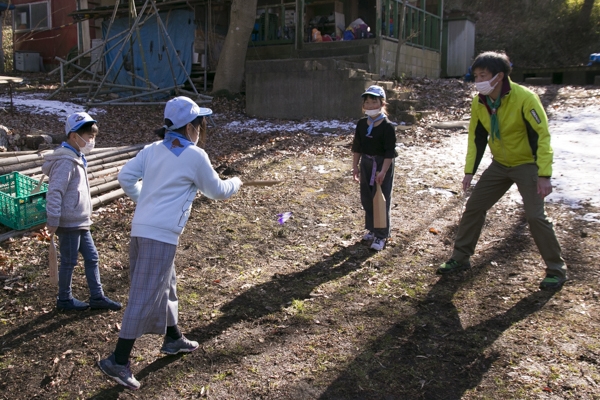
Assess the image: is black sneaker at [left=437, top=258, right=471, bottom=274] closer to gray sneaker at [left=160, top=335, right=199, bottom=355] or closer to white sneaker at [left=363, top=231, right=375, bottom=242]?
white sneaker at [left=363, top=231, right=375, bottom=242]

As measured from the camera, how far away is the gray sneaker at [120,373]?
3.29 m

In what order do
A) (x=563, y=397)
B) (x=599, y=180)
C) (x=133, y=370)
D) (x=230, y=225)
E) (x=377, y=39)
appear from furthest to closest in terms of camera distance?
(x=377, y=39), (x=599, y=180), (x=230, y=225), (x=133, y=370), (x=563, y=397)

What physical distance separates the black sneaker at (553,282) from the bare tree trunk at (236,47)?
41.9 feet

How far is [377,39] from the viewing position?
51.9 ft

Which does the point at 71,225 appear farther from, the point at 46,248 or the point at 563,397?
the point at 563,397

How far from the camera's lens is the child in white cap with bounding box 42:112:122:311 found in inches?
162

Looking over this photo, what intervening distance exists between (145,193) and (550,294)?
3.35 metres

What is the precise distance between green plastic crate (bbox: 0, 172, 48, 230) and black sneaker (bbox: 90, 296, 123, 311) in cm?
191

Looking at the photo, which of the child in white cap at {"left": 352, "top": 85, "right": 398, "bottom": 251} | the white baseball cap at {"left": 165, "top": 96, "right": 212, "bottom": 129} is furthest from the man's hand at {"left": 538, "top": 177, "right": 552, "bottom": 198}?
the white baseball cap at {"left": 165, "top": 96, "right": 212, "bottom": 129}

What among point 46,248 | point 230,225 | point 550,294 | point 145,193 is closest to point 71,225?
point 145,193

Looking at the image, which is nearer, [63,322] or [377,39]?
[63,322]

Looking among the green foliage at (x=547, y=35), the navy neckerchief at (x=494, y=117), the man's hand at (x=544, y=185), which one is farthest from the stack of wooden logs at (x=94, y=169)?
the green foliage at (x=547, y=35)

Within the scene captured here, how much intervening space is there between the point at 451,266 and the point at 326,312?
1.40 meters

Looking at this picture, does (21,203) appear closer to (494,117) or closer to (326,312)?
(326,312)
